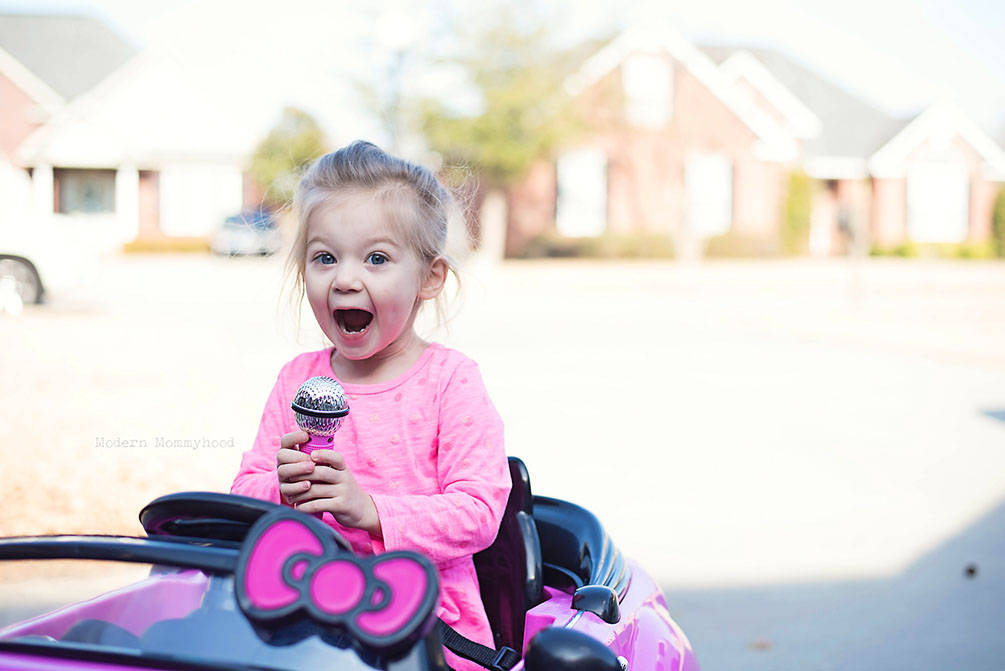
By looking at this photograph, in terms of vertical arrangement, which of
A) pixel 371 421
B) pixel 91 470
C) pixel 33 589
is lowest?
pixel 91 470

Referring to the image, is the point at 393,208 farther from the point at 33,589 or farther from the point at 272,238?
the point at 33,589

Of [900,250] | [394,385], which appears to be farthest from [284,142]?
[394,385]

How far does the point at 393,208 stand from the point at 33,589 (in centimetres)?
88

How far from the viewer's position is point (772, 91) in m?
33.8

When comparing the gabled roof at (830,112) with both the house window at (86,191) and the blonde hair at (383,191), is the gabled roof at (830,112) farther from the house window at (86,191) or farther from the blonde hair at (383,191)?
the blonde hair at (383,191)

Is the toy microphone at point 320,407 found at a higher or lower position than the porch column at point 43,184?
lower

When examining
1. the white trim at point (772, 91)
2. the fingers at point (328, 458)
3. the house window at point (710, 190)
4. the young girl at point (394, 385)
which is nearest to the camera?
the fingers at point (328, 458)

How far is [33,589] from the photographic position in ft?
5.51

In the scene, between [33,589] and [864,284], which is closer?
[33,589]

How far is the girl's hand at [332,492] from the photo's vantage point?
159 cm

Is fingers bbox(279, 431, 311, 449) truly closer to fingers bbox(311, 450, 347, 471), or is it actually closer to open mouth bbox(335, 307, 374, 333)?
fingers bbox(311, 450, 347, 471)

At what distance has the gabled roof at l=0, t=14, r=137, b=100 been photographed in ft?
117

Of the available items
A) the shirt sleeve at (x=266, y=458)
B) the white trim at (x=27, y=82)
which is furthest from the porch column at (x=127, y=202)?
the shirt sleeve at (x=266, y=458)

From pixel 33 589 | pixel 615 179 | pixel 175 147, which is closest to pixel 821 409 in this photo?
pixel 33 589
